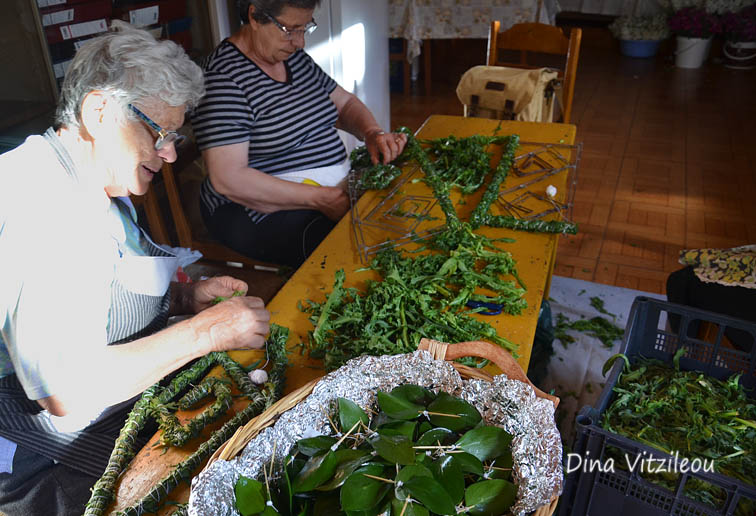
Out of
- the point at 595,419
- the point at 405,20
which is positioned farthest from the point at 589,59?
the point at 595,419

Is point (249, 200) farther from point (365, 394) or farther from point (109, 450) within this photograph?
point (365, 394)

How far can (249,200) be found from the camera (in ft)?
6.81

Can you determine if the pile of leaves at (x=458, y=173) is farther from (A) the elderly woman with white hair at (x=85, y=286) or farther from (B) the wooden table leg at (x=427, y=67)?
(B) the wooden table leg at (x=427, y=67)

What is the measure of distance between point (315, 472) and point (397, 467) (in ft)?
0.42

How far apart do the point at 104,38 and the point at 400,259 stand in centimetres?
88

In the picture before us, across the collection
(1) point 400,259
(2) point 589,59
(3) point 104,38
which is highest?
(3) point 104,38

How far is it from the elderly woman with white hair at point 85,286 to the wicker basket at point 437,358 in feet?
1.06

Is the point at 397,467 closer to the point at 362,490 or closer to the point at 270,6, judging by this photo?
the point at 362,490

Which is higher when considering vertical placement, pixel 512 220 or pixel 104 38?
pixel 104 38

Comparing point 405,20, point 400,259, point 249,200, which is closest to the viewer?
point 400,259

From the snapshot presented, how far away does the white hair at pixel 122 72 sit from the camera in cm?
118

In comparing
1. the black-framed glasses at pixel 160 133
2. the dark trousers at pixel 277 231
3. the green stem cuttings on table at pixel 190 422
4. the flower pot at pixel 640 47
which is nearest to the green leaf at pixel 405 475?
the green stem cuttings on table at pixel 190 422

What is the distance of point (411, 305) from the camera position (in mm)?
1358

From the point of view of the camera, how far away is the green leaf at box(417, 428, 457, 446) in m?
0.93
